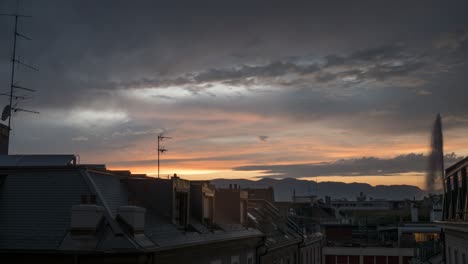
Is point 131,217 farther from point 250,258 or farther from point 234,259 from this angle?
point 250,258

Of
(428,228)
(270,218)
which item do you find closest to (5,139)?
(270,218)

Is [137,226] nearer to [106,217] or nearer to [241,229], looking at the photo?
[106,217]

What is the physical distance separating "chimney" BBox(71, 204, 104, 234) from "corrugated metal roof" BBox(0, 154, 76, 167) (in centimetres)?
581

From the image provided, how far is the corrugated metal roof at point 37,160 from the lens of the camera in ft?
75.8

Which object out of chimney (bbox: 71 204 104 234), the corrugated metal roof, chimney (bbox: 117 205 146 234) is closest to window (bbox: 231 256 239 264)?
the corrugated metal roof

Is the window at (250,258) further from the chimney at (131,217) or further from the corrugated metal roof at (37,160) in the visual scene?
the chimney at (131,217)

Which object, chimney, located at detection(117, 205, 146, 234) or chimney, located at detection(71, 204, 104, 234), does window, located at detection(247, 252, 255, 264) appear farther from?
chimney, located at detection(71, 204, 104, 234)

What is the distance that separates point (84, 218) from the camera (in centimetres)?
1766

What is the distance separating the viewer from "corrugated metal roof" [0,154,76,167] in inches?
909

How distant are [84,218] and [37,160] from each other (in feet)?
23.3

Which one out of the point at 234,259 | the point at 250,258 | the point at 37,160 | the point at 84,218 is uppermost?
the point at 37,160

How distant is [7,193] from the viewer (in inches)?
794

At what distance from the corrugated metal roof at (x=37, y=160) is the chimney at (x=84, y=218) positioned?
5806 mm

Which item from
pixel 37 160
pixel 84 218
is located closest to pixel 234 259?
pixel 37 160
